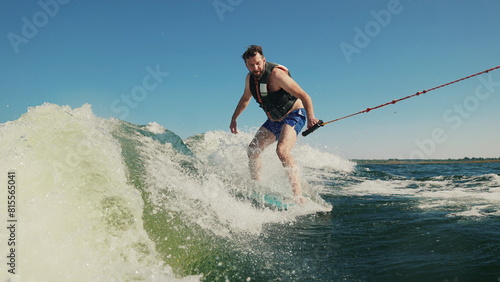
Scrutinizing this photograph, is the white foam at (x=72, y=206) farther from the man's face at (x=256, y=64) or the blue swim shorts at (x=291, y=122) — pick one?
A: the blue swim shorts at (x=291, y=122)

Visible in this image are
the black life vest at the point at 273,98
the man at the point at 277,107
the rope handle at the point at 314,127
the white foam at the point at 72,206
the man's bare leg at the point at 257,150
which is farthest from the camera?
the man's bare leg at the point at 257,150

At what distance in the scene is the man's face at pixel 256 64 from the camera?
4844mm

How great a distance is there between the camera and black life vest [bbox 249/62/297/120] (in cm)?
515

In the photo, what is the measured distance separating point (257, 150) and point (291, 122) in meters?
0.78

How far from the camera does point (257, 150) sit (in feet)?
17.9

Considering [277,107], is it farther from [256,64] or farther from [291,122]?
[256,64]

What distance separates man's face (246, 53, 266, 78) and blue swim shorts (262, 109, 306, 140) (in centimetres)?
87

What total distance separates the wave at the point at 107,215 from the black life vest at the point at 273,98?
199cm

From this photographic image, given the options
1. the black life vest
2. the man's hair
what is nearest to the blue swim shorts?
the black life vest

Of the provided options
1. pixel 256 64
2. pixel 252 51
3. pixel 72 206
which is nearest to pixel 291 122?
pixel 256 64

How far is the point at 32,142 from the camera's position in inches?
106

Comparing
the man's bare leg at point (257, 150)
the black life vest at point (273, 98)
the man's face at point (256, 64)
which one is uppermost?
the man's face at point (256, 64)

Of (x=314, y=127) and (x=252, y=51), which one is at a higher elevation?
(x=252, y=51)

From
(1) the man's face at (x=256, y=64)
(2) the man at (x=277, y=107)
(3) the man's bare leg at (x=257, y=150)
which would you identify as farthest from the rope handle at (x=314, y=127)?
(1) the man's face at (x=256, y=64)
